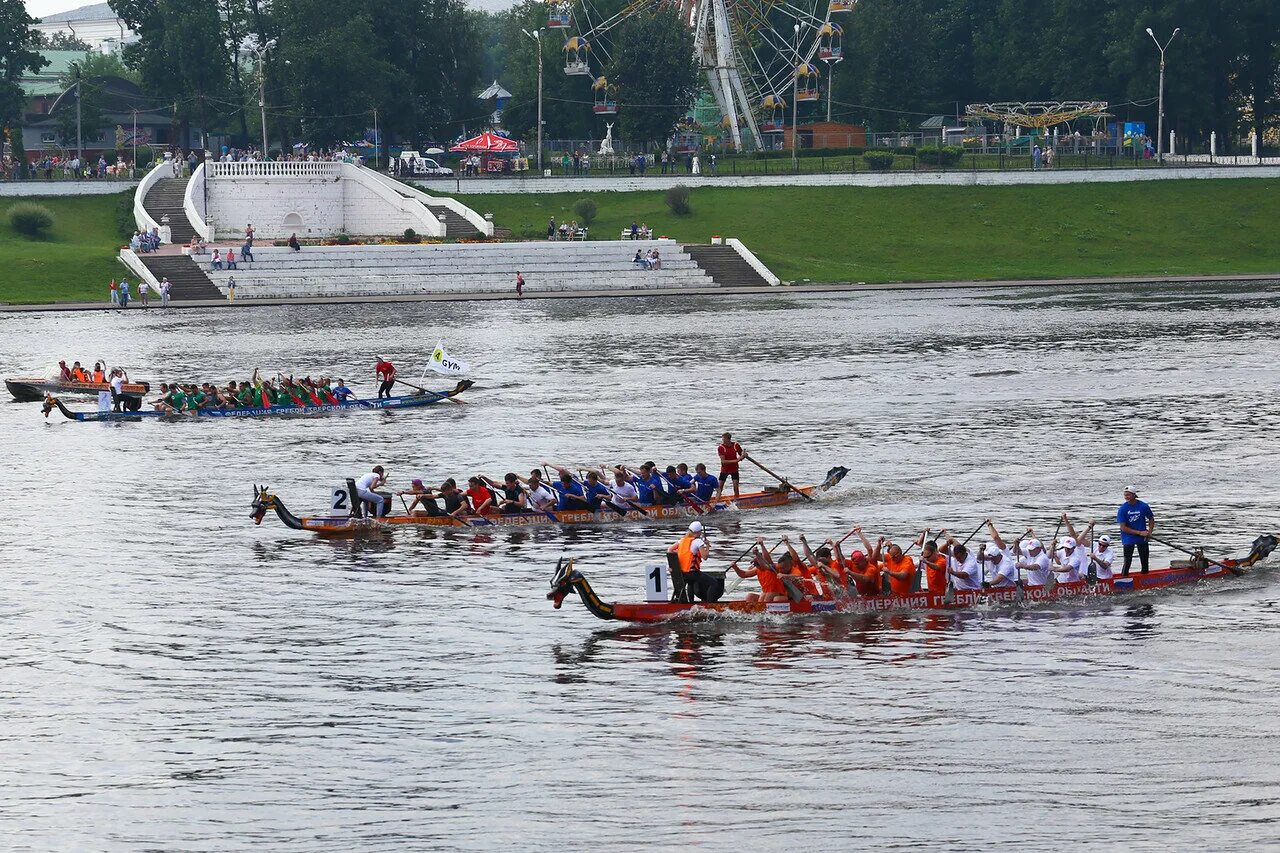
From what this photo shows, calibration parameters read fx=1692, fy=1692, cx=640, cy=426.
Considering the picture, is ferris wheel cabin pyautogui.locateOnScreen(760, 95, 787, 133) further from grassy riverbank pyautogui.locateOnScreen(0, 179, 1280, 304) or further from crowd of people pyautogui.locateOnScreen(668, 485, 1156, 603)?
crowd of people pyautogui.locateOnScreen(668, 485, 1156, 603)

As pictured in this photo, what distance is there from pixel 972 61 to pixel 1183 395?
8157cm

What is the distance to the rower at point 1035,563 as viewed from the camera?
28.0 meters

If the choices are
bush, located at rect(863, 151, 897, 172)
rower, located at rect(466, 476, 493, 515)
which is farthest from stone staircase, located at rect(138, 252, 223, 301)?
rower, located at rect(466, 476, 493, 515)

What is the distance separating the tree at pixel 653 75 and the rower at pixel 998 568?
284ft

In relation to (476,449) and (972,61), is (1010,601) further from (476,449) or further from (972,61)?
(972,61)

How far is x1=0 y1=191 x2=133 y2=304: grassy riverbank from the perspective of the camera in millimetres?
81500

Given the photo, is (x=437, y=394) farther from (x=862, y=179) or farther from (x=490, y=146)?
(x=490, y=146)

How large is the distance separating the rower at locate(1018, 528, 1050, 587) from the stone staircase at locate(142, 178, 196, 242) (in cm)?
7214

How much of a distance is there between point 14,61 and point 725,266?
5434cm

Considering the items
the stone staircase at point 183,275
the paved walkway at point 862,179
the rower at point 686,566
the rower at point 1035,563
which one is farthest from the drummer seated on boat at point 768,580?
the paved walkway at point 862,179

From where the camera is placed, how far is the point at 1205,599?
28.5 metres

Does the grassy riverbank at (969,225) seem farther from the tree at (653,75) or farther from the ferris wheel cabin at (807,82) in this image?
the ferris wheel cabin at (807,82)

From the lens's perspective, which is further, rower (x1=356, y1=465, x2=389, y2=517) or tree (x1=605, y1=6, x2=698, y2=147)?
tree (x1=605, y1=6, x2=698, y2=147)

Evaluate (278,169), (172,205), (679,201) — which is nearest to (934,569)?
(679,201)
